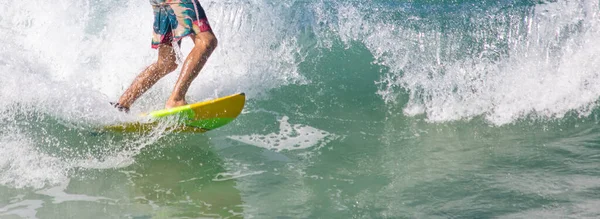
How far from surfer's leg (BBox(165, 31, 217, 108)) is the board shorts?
0.07 meters

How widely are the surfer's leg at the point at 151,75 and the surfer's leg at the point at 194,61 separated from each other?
1.00 feet

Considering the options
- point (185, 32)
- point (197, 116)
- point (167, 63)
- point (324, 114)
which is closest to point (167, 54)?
point (167, 63)

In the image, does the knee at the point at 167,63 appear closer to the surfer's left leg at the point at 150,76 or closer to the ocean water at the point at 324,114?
the surfer's left leg at the point at 150,76

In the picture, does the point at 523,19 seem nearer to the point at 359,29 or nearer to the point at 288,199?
the point at 359,29

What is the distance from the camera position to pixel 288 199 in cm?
438

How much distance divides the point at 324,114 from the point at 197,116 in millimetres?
1366

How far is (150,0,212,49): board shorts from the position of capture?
5.27 meters

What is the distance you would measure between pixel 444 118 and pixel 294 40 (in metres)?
2.36

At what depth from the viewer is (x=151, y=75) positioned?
Result: 5.58 meters

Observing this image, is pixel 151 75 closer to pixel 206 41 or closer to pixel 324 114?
pixel 206 41

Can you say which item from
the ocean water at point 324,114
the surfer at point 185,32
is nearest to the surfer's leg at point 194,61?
the surfer at point 185,32

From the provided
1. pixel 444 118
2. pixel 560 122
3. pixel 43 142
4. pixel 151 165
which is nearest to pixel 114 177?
pixel 151 165

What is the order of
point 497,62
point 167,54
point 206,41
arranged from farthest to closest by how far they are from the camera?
point 497,62 < point 167,54 < point 206,41

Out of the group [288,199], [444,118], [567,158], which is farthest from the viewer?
[444,118]
